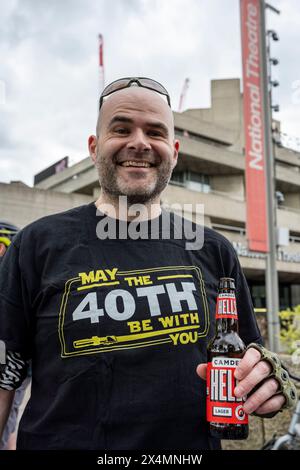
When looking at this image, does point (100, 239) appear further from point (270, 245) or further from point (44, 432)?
point (270, 245)

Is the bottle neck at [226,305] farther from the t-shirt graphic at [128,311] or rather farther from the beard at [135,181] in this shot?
the beard at [135,181]

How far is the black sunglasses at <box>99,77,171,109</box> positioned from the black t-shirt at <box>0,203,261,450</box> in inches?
27.2

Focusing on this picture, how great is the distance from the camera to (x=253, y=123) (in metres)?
17.8

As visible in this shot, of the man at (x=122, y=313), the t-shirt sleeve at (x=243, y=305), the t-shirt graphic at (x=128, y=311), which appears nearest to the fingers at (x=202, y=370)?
the man at (x=122, y=313)

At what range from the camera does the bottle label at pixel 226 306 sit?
5.82 ft

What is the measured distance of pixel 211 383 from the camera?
1.67 meters

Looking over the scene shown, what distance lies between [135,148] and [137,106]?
22 centimetres

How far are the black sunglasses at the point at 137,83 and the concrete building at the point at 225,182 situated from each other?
21.3m

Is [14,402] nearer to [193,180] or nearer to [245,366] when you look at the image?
Result: [245,366]

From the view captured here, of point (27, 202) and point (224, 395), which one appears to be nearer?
point (224, 395)

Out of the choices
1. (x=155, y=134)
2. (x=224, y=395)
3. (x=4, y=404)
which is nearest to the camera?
(x=224, y=395)

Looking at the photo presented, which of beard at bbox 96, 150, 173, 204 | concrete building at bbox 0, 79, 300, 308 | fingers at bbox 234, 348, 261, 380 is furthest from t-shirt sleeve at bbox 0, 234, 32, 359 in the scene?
concrete building at bbox 0, 79, 300, 308

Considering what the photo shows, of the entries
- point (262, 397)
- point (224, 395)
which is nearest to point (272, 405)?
point (262, 397)

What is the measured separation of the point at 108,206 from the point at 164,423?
0.94m
